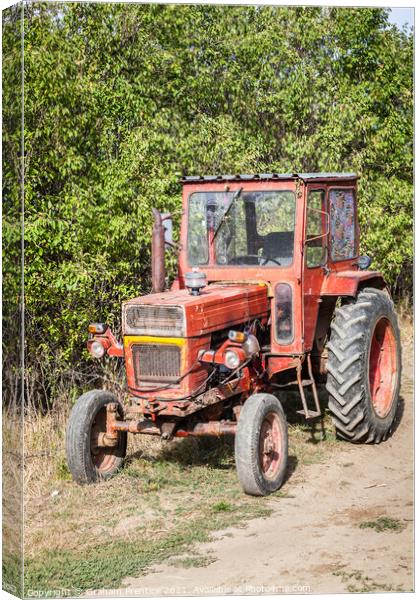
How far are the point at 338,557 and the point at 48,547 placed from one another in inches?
72.1

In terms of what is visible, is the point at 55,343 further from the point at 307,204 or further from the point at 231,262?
the point at 307,204

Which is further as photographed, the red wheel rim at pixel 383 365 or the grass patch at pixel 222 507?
the red wheel rim at pixel 383 365

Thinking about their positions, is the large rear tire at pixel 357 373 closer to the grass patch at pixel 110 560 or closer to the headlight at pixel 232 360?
the headlight at pixel 232 360

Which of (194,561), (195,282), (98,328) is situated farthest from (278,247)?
(194,561)

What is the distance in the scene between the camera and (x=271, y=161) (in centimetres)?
1123

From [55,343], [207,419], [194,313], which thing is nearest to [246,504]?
[207,419]

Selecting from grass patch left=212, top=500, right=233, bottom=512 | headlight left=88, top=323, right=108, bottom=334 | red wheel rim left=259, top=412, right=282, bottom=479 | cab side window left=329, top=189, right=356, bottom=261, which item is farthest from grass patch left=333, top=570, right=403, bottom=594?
cab side window left=329, top=189, right=356, bottom=261

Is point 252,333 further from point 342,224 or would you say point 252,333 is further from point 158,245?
point 342,224

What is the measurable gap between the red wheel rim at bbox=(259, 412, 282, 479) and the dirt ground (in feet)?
0.68

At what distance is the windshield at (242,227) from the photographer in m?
7.94

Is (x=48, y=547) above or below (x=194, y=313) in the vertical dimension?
below

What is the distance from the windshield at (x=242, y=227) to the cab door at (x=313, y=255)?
175mm

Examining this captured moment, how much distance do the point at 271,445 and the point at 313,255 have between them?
175cm

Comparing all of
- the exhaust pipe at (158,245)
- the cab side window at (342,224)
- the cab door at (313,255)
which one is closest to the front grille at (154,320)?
the exhaust pipe at (158,245)
